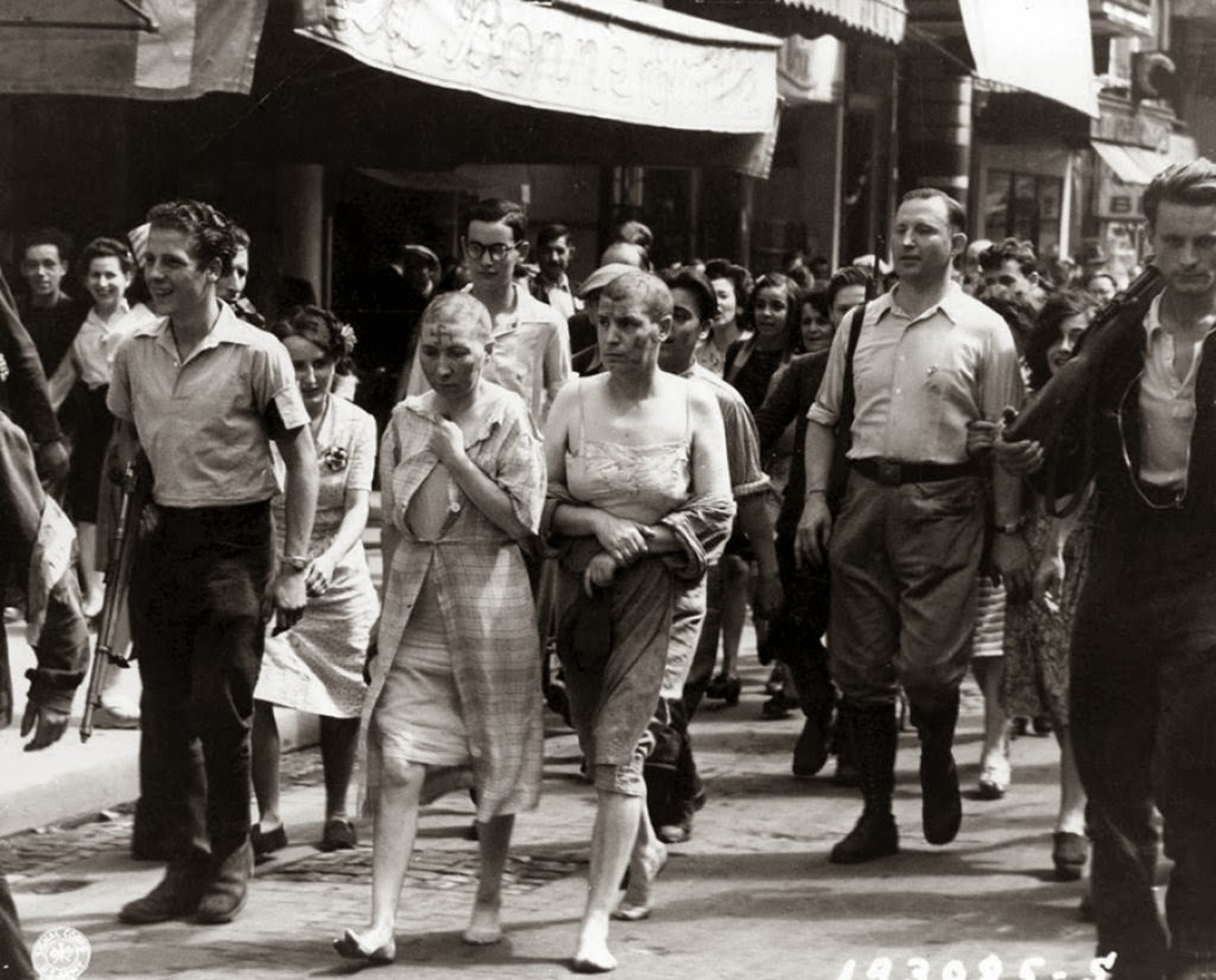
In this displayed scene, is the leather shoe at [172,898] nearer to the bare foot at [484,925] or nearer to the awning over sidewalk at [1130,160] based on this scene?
the bare foot at [484,925]

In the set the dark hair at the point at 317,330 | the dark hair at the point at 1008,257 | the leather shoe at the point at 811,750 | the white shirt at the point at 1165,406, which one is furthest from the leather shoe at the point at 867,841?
the dark hair at the point at 1008,257

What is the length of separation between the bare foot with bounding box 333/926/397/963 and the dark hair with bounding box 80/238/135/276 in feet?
17.5

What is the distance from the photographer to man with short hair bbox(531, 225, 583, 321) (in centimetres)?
1248

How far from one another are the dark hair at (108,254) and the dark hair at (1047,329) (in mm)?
4300

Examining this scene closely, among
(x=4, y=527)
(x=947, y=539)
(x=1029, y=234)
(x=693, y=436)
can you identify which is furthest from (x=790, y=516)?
(x=1029, y=234)

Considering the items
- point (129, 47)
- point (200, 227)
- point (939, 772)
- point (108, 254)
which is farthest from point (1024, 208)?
point (200, 227)

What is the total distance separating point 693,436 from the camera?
22.1 ft

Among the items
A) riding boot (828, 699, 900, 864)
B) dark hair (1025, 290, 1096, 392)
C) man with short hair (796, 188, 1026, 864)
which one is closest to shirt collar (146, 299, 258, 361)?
man with short hair (796, 188, 1026, 864)

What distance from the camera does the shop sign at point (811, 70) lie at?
21.3m

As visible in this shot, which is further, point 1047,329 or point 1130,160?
point 1130,160

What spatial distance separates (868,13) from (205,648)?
39.9 ft

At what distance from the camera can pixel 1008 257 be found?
545 inches

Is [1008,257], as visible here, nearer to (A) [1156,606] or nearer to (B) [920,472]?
(B) [920,472]

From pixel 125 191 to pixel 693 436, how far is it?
6795mm
